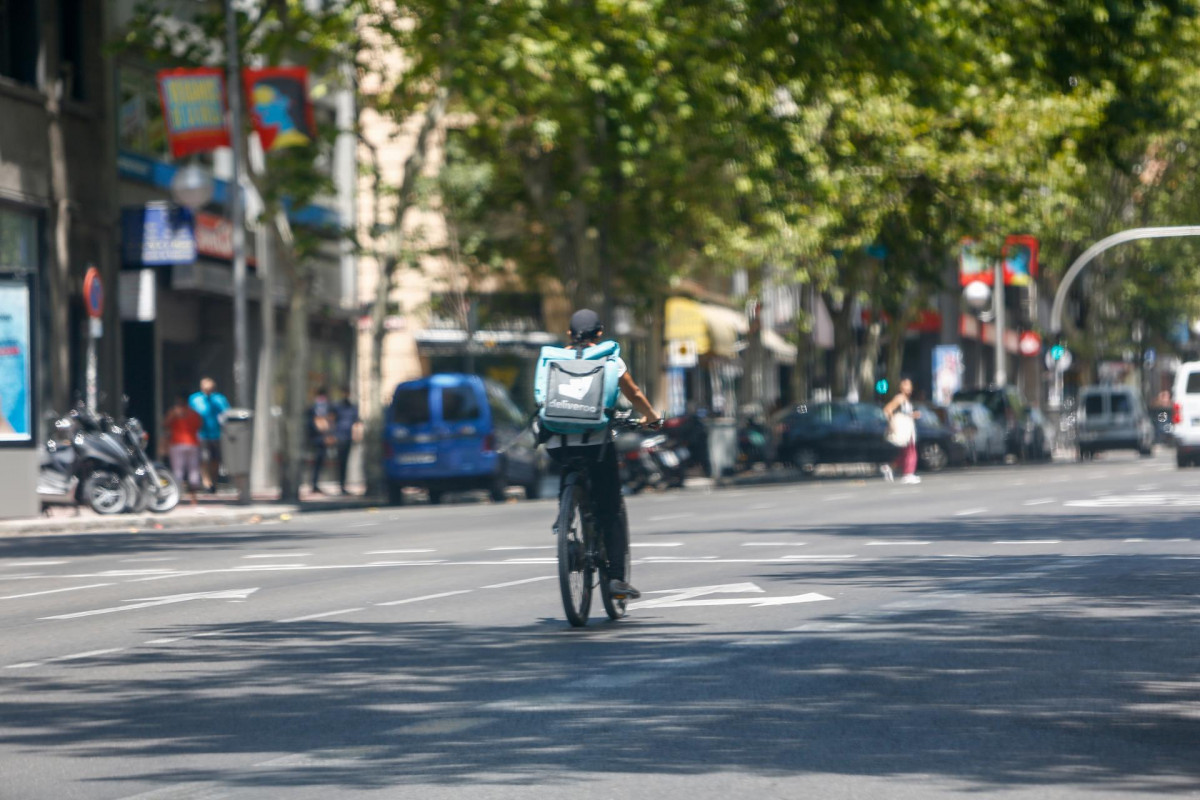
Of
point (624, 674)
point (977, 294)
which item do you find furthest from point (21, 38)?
point (977, 294)

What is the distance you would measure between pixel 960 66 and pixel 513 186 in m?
19.8

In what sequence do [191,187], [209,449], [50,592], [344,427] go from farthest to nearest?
[344,427]
[209,449]
[191,187]
[50,592]

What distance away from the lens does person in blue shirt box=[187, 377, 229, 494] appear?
32719 mm

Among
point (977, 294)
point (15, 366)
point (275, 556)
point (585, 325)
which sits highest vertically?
point (977, 294)

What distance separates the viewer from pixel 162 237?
107 ft

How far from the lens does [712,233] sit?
4178 centimetres

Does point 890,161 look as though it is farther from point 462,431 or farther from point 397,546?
Answer: point 397,546

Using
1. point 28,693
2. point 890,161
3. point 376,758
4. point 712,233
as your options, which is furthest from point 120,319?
point 376,758

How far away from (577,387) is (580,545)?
0.82 m

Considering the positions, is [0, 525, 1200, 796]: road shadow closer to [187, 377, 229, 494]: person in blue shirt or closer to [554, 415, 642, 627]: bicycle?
[554, 415, 642, 627]: bicycle

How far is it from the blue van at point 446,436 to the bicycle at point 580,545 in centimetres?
1917

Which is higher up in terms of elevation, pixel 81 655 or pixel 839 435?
pixel 839 435

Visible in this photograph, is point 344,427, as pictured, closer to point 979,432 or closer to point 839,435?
point 839,435

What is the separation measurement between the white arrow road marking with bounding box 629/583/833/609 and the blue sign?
20.1 m
